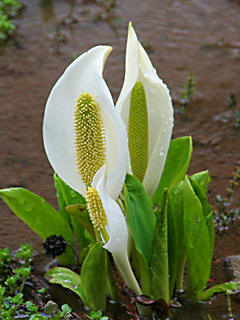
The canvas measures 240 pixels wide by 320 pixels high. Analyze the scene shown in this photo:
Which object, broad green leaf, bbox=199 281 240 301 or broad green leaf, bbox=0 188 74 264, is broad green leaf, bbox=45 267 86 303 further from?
broad green leaf, bbox=199 281 240 301

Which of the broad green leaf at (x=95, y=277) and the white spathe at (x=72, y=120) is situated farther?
the broad green leaf at (x=95, y=277)

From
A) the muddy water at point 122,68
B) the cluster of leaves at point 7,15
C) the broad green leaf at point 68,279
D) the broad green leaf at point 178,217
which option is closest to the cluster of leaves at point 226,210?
the muddy water at point 122,68

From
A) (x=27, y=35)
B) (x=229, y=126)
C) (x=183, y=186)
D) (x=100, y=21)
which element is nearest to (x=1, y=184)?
(x=183, y=186)

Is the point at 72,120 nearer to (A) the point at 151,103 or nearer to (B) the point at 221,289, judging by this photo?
(A) the point at 151,103

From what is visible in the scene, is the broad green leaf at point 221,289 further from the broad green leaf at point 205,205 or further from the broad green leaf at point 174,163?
Result: the broad green leaf at point 174,163

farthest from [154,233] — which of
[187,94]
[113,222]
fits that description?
[187,94]

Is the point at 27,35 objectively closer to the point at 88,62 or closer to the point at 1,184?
the point at 1,184
